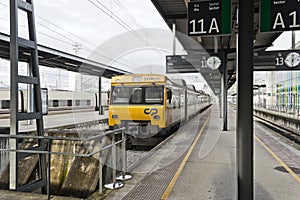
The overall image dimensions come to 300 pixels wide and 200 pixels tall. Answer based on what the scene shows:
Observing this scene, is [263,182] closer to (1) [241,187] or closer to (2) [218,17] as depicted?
(1) [241,187]

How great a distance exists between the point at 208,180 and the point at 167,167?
3.65ft

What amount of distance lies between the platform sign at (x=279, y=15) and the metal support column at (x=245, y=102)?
1058 mm

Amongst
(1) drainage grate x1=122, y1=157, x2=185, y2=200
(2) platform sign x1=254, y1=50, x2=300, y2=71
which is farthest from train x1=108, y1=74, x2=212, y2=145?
(1) drainage grate x1=122, y1=157, x2=185, y2=200

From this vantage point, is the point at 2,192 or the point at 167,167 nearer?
the point at 2,192

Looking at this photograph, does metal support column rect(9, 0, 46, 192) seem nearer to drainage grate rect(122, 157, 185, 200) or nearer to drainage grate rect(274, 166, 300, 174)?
drainage grate rect(122, 157, 185, 200)

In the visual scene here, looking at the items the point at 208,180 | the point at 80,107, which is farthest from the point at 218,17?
the point at 80,107

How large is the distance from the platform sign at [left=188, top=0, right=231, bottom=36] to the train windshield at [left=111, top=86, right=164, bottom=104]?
4615 mm

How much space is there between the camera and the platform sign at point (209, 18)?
4.65 meters

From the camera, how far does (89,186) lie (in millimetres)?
4566

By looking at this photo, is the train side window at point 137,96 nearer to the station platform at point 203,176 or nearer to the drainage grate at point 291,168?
the station platform at point 203,176

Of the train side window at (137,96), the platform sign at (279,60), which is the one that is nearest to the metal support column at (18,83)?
the train side window at (137,96)

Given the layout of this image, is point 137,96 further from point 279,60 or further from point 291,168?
point 291,168

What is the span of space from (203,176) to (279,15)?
122 inches

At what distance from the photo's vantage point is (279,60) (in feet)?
32.9
